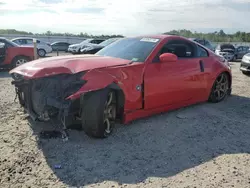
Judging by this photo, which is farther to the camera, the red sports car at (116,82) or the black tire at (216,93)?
the black tire at (216,93)

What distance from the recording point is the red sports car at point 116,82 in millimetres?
3768

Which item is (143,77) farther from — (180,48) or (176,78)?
(180,48)

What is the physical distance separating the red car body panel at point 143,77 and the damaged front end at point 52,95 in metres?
0.12

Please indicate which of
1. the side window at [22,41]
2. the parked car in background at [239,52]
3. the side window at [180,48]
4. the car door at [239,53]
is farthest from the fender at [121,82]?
the car door at [239,53]

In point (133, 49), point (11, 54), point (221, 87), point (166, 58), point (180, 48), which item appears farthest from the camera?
point (11, 54)

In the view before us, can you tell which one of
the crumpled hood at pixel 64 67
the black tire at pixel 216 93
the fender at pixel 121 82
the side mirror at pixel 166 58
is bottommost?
the black tire at pixel 216 93

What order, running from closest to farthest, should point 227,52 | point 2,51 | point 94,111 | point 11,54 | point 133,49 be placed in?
point 94,111, point 133,49, point 2,51, point 11,54, point 227,52

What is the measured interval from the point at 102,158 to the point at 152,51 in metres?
2.09

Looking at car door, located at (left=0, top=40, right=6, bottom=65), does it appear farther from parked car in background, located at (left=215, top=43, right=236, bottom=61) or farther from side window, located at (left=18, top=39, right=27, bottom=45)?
parked car in background, located at (left=215, top=43, right=236, bottom=61)

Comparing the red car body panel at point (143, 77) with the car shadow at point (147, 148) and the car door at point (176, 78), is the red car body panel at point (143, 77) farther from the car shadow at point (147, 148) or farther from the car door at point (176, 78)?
the car shadow at point (147, 148)

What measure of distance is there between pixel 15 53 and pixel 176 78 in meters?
7.78

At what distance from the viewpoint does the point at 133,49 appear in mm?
4980

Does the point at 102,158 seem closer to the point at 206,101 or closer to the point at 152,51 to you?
the point at 152,51

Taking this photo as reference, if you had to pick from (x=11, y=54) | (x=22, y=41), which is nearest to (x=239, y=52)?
(x=22, y=41)
